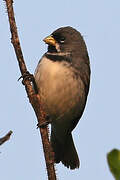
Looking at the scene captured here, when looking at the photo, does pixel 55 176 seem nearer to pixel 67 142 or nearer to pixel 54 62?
pixel 54 62

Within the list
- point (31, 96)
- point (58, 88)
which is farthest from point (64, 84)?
point (31, 96)

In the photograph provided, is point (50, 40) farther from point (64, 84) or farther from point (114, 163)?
point (114, 163)

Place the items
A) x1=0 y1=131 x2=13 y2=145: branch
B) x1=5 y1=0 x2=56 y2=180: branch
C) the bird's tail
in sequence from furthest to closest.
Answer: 1. the bird's tail
2. x1=5 y1=0 x2=56 y2=180: branch
3. x1=0 y1=131 x2=13 y2=145: branch

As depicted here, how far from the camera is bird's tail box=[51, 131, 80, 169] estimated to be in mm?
5398

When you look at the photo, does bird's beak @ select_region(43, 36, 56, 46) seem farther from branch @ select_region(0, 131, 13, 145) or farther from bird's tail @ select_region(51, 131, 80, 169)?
branch @ select_region(0, 131, 13, 145)

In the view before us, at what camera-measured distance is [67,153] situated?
5.59 metres

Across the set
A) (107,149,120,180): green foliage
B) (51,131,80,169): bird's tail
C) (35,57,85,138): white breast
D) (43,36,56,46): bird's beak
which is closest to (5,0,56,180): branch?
(107,149,120,180): green foliage

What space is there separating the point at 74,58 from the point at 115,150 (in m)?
3.85

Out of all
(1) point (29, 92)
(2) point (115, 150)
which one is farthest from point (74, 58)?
(2) point (115, 150)

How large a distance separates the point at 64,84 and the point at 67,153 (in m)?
1.35

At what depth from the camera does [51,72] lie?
461cm

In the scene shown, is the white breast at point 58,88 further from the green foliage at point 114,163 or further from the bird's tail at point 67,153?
the green foliage at point 114,163

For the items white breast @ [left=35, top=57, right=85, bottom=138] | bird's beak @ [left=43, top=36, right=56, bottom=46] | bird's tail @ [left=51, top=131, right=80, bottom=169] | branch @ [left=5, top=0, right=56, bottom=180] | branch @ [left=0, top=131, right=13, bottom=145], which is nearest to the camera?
branch @ [left=0, top=131, right=13, bottom=145]

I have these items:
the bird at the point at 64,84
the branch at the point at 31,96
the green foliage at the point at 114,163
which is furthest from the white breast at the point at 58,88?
the green foliage at the point at 114,163
